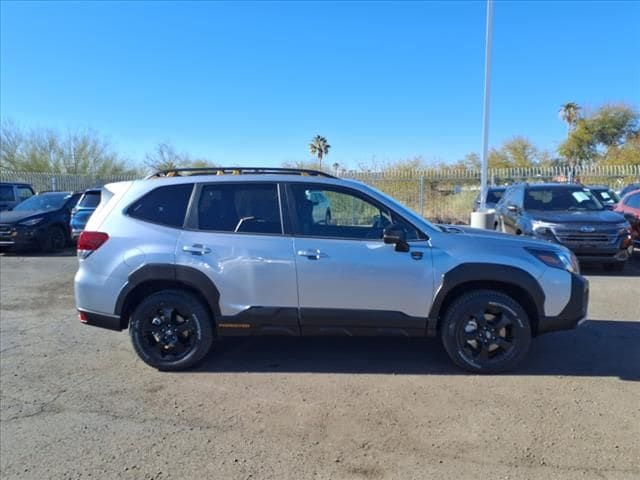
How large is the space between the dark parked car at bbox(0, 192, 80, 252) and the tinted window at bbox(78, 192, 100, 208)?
40.6 inches

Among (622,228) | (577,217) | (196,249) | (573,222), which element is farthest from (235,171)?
(622,228)

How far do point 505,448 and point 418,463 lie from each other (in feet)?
2.01

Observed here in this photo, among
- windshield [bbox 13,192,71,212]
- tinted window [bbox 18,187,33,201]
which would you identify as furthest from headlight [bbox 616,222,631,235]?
tinted window [bbox 18,187,33,201]

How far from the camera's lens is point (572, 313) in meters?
4.16

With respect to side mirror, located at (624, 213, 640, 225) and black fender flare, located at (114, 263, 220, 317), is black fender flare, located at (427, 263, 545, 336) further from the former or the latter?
side mirror, located at (624, 213, 640, 225)

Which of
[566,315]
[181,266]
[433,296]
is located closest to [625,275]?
[566,315]

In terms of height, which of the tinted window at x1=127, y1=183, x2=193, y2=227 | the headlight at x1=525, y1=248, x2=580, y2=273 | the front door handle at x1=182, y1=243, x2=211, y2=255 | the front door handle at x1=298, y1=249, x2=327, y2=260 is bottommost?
the headlight at x1=525, y1=248, x2=580, y2=273

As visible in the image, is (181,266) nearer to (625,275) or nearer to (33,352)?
(33,352)

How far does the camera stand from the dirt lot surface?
9.52 feet

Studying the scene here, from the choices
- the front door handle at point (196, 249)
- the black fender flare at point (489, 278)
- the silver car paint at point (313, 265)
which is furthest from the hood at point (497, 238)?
the front door handle at point (196, 249)

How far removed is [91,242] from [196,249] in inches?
40.3

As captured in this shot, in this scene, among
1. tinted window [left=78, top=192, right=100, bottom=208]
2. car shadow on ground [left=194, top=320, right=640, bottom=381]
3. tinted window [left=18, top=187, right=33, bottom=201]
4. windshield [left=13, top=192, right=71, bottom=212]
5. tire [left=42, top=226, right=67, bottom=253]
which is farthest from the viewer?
tinted window [left=18, top=187, right=33, bottom=201]

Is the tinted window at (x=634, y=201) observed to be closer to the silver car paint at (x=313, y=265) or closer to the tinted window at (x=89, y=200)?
the silver car paint at (x=313, y=265)

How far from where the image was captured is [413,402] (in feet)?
12.1
